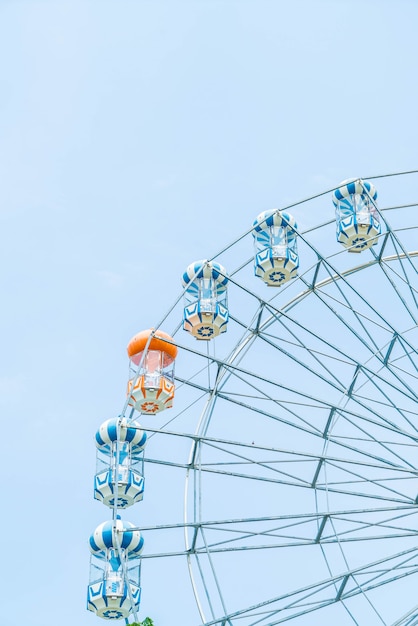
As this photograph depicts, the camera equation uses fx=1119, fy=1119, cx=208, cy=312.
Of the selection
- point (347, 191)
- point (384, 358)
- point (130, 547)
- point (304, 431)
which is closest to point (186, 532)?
point (130, 547)

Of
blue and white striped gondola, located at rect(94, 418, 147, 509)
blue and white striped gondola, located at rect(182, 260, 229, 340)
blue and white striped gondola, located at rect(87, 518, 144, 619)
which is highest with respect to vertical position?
blue and white striped gondola, located at rect(182, 260, 229, 340)

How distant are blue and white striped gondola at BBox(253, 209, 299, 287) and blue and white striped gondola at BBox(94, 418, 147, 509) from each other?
423 centimetres

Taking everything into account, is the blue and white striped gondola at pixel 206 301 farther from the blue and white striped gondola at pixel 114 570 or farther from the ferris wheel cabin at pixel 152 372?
the blue and white striped gondola at pixel 114 570

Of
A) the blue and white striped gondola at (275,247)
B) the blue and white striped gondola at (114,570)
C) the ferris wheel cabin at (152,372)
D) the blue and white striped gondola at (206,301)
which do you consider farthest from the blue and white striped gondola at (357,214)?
the blue and white striped gondola at (114,570)

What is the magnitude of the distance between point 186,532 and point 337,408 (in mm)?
3774

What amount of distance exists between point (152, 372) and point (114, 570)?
3673 mm

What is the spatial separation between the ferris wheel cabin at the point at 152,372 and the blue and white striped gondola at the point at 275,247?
8.84 ft

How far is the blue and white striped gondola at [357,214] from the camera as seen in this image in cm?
2272

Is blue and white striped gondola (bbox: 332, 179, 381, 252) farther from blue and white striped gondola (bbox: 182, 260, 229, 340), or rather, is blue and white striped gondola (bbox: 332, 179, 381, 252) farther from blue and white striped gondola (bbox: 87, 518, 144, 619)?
blue and white striped gondola (bbox: 87, 518, 144, 619)

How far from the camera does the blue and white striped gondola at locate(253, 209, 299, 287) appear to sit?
73.7 ft

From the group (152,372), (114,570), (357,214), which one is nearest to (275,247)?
(357,214)

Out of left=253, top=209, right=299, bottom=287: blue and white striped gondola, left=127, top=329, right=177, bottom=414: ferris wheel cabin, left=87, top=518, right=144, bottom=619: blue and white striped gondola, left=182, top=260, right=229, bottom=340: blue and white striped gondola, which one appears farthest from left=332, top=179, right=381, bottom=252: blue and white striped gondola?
left=87, top=518, right=144, bottom=619: blue and white striped gondola

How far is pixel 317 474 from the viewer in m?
20.1

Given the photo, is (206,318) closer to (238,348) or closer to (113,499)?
(238,348)
